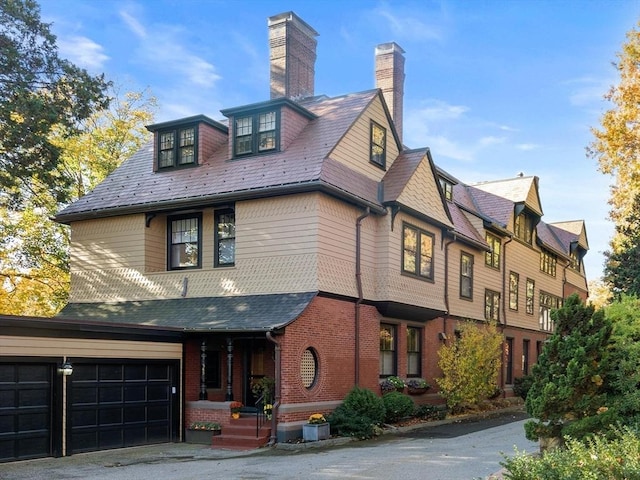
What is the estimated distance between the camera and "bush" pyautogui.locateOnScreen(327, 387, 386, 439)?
17.5 metres

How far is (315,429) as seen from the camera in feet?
54.3

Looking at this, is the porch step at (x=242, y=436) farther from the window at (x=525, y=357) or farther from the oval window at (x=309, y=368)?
the window at (x=525, y=357)

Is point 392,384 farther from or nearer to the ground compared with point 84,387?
nearer to the ground

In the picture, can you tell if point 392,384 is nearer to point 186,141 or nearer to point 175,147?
point 186,141

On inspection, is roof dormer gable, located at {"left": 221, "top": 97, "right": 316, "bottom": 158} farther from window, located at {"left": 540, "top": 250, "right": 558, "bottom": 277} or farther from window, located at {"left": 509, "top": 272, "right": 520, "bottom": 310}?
window, located at {"left": 540, "top": 250, "right": 558, "bottom": 277}

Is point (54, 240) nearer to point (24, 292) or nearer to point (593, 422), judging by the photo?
point (24, 292)

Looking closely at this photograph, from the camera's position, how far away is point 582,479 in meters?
7.23

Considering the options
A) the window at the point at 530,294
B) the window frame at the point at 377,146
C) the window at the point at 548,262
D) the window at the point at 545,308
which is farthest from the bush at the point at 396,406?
the window at the point at 548,262

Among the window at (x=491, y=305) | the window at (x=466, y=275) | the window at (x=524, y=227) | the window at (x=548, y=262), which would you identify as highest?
the window at (x=524, y=227)

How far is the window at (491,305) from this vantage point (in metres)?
29.0

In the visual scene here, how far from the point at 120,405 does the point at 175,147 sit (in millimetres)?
8604

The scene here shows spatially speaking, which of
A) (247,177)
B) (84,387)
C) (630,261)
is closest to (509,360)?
(630,261)

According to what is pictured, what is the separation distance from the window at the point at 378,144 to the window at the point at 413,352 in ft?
17.6

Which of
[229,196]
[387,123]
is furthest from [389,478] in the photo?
[387,123]
